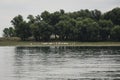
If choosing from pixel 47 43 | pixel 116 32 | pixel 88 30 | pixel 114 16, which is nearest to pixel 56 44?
pixel 47 43

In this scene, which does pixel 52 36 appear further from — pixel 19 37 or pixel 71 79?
pixel 71 79

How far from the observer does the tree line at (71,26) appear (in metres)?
169

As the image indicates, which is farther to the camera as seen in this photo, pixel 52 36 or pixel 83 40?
pixel 52 36

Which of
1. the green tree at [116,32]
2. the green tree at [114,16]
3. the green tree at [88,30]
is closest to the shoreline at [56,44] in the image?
the green tree at [88,30]

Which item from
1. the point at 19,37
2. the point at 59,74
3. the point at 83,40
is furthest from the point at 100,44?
the point at 59,74

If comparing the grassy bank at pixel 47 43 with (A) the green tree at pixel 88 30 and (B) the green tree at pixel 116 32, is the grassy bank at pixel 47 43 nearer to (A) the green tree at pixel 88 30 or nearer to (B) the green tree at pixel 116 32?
(A) the green tree at pixel 88 30

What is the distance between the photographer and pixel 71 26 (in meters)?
174

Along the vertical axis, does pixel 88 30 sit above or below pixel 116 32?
above

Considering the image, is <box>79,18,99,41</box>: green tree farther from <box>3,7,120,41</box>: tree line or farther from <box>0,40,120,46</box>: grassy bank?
<box>0,40,120,46</box>: grassy bank

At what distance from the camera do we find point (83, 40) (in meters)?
170

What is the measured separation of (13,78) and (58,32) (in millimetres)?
132342

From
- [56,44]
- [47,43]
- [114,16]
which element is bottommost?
[56,44]

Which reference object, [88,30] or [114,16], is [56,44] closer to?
[88,30]

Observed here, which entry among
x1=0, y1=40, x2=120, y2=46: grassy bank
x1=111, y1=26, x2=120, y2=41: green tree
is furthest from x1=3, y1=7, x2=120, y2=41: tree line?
x1=0, y1=40, x2=120, y2=46: grassy bank
